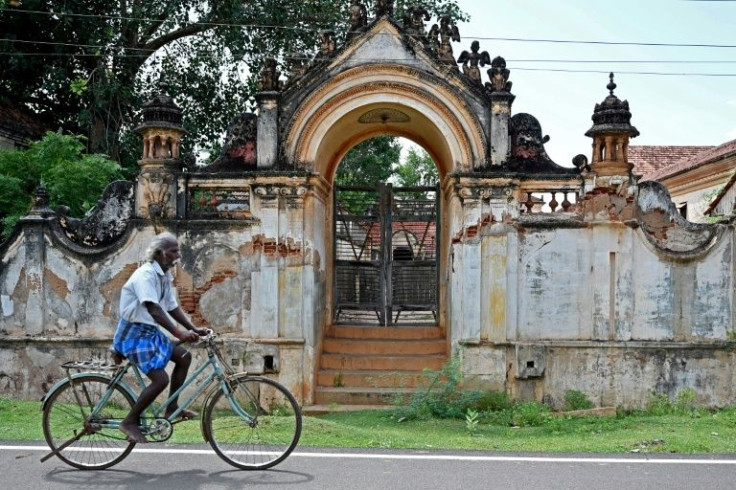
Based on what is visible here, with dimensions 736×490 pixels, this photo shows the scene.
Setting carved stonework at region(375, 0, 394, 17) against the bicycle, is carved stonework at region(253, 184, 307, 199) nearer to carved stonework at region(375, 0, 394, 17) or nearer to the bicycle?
carved stonework at region(375, 0, 394, 17)

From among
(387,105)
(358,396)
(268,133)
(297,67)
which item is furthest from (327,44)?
(358,396)

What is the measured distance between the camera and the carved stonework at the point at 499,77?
10461mm

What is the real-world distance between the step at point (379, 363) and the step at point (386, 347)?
31 cm

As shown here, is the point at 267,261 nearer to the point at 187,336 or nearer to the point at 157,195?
the point at 157,195

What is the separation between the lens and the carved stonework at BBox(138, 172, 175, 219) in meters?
10.5

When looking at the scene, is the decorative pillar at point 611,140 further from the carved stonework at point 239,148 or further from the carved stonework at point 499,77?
the carved stonework at point 239,148

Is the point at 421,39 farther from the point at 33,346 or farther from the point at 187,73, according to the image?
the point at 187,73

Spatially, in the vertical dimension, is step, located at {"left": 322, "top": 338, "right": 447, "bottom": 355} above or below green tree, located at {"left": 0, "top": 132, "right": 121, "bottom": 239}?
below

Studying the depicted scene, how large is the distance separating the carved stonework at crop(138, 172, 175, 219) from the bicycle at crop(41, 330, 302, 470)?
4575mm

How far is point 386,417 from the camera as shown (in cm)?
968

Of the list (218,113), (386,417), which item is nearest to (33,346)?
(386,417)

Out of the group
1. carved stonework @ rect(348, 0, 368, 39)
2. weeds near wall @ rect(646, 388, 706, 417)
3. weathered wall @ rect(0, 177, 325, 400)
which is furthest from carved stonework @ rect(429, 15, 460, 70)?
weeds near wall @ rect(646, 388, 706, 417)

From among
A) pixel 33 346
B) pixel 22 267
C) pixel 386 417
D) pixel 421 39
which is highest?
pixel 421 39

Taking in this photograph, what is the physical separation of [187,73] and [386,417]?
11.9 metres
